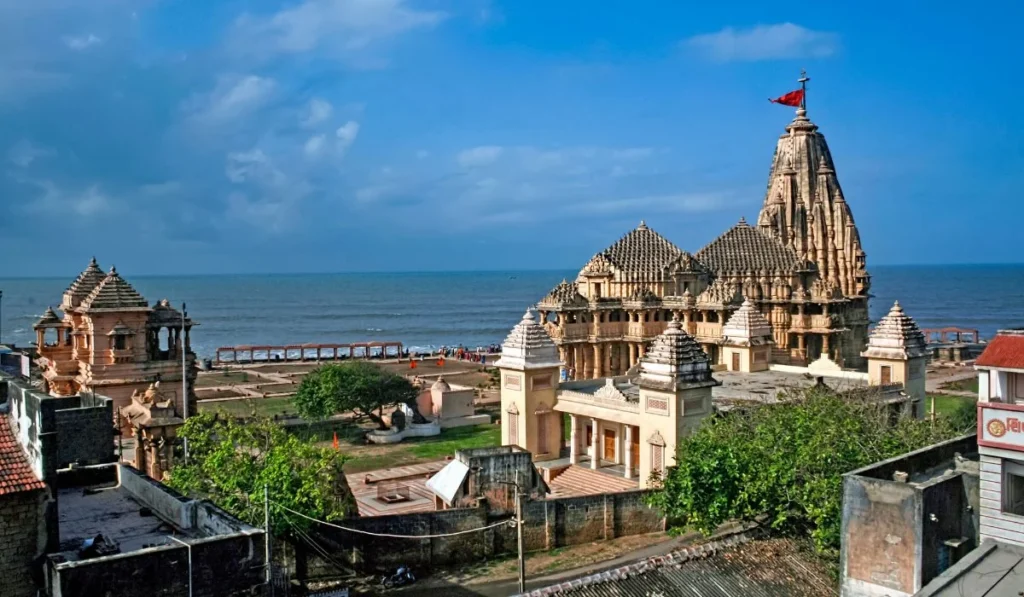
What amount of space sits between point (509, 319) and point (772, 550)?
144488 millimetres

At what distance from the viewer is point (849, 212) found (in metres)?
60.2

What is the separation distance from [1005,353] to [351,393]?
1244 inches

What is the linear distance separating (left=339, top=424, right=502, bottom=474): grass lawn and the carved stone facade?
762 centimetres

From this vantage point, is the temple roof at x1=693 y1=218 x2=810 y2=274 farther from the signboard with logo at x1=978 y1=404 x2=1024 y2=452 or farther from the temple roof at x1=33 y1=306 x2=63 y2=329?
the signboard with logo at x1=978 y1=404 x2=1024 y2=452

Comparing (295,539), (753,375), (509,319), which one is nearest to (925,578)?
(295,539)

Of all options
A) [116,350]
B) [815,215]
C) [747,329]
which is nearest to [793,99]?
[815,215]

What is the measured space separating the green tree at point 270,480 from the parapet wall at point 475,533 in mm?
930

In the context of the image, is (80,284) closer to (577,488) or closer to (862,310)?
(577,488)

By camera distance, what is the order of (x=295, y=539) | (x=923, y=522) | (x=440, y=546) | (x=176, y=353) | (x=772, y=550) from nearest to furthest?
(x=923, y=522) < (x=772, y=550) < (x=295, y=539) < (x=440, y=546) < (x=176, y=353)

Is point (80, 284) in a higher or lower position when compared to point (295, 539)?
higher

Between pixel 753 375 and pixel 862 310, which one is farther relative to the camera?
pixel 862 310

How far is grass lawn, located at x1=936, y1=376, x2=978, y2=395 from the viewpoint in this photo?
5800cm

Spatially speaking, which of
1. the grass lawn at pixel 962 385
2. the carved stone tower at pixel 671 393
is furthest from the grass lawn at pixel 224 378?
the grass lawn at pixel 962 385

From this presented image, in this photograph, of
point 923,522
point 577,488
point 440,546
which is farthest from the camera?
point 577,488
